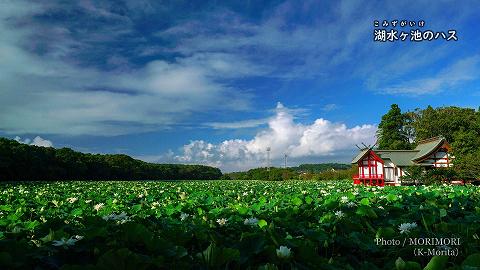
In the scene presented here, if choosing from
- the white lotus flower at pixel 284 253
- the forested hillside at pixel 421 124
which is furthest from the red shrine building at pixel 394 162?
the white lotus flower at pixel 284 253

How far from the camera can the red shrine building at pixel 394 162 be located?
33.8 metres

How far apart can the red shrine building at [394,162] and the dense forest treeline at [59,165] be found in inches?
1270

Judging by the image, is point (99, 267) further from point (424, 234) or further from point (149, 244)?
point (424, 234)

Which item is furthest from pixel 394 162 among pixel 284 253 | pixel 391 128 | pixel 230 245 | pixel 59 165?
pixel 59 165

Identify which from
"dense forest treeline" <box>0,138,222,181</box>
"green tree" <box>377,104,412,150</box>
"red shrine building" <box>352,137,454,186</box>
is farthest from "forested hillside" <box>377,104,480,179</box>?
"dense forest treeline" <box>0,138,222,181</box>

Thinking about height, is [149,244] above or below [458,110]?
below

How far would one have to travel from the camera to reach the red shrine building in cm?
3384

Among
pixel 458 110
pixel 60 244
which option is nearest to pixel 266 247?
pixel 60 244

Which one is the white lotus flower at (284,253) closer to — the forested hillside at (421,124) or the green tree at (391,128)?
the forested hillside at (421,124)

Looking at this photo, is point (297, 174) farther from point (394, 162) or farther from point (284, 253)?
point (284, 253)

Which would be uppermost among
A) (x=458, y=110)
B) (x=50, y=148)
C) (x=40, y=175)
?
(x=458, y=110)

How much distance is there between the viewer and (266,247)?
2533mm

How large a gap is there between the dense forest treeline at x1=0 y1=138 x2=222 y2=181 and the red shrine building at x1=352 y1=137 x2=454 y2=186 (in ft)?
106

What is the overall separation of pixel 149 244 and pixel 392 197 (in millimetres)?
5306
